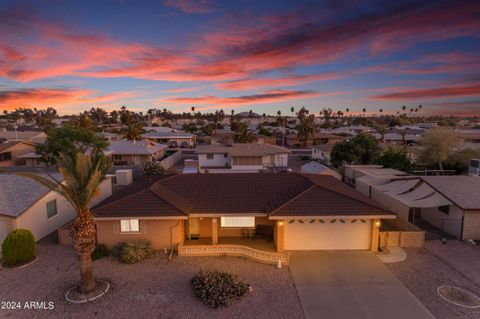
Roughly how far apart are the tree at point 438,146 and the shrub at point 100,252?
41037 millimetres

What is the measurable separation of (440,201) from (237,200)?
14624 mm

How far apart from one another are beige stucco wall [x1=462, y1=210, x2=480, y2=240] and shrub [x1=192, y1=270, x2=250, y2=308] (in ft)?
52.1

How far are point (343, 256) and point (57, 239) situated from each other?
1869cm

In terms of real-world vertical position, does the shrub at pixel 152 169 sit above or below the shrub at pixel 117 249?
above

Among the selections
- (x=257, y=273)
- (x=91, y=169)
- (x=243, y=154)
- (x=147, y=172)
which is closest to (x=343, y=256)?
(x=257, y=273)

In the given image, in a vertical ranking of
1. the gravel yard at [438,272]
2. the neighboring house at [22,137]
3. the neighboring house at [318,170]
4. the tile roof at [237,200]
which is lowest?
the gravel yard at [438,272]

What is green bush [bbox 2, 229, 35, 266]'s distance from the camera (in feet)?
52.5

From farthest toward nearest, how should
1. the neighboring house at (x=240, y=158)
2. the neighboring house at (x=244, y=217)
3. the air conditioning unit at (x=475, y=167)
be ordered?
the neighboring house at (x=240, y=158)
the air conditioning unit at (x=475, y=167)
the neighboring house at (x=244, y=217)

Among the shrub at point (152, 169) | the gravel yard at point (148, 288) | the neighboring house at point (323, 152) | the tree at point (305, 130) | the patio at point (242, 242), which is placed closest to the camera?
the gravel yard at point (148, 288)

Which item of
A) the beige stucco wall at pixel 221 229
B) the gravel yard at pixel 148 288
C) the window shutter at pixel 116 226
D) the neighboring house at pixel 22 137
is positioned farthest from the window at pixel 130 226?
the neighboring house at pixel 22 137

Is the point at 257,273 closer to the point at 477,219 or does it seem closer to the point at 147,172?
the point at 477,219

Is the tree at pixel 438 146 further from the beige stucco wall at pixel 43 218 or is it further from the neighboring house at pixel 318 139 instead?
the beige stucco wall at pixel 43 218

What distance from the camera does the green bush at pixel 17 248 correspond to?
52.5 feet

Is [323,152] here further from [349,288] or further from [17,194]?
[17,194]
